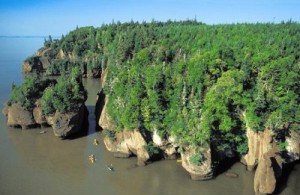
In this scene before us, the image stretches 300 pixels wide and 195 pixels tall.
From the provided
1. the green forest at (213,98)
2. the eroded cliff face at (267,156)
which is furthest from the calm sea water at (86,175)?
the green forest at (213,98)

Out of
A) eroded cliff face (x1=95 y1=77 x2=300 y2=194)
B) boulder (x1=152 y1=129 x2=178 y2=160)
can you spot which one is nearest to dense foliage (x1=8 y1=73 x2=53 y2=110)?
eroded cliff face (x1=95 y1=77 x2=300 y2=194)

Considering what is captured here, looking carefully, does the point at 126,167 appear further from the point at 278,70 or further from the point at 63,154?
the point at 278,70

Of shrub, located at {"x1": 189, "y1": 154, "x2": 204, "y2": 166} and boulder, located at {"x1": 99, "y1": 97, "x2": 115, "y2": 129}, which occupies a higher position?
boulder, located at {"x1": 99, "y1": 97, "x2": 115, "y2": 129}

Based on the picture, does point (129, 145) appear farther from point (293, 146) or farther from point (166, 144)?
point (293, 146)

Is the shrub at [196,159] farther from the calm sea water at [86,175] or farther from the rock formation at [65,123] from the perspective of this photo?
the rock formation at [65,123]

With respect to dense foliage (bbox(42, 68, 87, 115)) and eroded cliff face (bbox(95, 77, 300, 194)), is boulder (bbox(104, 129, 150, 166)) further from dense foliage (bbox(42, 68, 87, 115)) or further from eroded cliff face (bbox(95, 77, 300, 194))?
dense foliage (bbox(42, 68, 87, 115))

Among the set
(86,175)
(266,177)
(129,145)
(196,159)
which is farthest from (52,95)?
(266,177)
